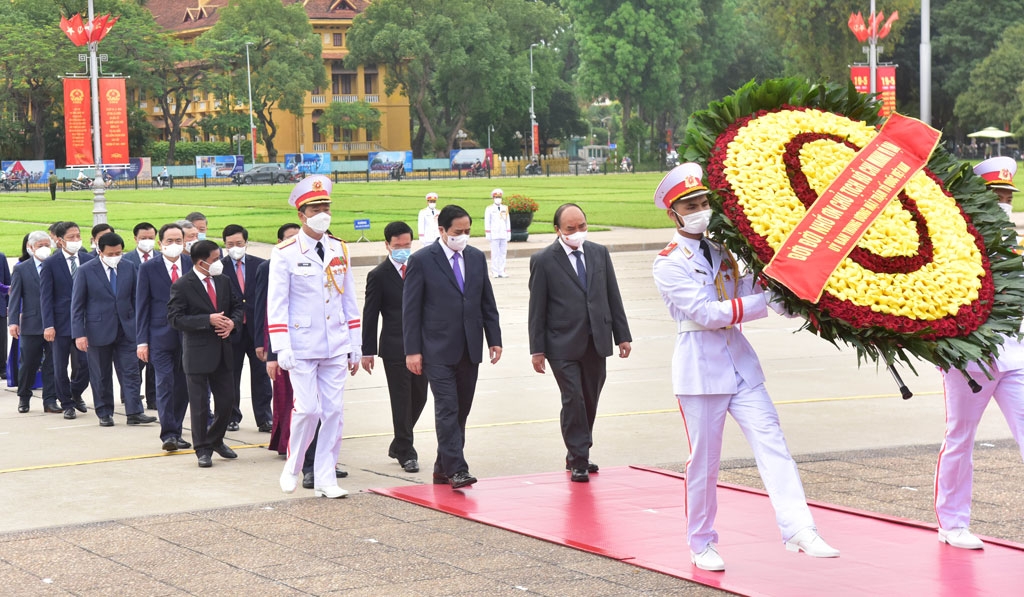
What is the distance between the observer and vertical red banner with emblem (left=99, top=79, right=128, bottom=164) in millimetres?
35250

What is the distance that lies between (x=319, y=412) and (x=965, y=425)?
159 inches

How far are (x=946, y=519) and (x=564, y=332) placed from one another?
2.97 meters

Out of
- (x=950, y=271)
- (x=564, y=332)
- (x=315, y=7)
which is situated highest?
(x=315, y=7)

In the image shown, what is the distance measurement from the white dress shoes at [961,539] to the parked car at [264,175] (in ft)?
240

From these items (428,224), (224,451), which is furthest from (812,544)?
(428,224)

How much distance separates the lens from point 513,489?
8820 millimetres

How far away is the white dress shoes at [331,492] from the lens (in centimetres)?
878

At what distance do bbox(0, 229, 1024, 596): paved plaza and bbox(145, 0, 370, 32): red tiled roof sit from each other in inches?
3352

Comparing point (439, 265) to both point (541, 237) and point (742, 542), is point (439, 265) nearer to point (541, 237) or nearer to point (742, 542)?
point (742, 542)

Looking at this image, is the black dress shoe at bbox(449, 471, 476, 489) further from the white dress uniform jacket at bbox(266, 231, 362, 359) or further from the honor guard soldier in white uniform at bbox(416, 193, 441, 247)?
the honor guard soldier in white uniform at bbox(416, 193, 441, 247)

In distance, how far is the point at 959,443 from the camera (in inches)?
276

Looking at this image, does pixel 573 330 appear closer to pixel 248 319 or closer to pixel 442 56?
pixel 248 319

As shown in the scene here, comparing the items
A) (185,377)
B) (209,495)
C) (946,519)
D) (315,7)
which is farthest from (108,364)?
(315,7)

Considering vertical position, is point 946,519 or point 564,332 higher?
point 564,332
